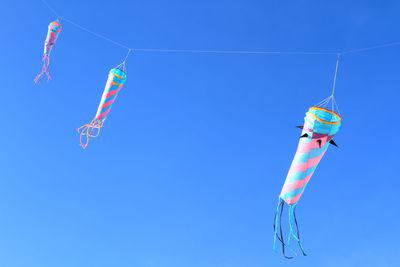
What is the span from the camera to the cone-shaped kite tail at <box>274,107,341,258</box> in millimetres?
5066

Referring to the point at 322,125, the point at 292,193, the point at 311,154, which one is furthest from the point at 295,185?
the point at 322,125

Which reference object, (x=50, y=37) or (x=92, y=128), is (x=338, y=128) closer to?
(x=92, y=128)

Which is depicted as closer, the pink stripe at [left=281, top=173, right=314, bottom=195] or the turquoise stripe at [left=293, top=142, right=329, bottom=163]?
the turquoise stripe at [left=293, top=142, right=329, bottom=163]

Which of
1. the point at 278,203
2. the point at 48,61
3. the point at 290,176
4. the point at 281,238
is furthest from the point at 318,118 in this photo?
the point at 48,61

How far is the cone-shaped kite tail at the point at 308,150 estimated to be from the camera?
5066 millimetres

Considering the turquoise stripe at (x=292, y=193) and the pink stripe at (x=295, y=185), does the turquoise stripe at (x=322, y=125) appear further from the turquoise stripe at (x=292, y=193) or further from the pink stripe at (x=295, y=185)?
the turquoise stripe at (x=292, y=193)

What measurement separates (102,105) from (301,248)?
572cm

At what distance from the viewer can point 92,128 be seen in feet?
26.7

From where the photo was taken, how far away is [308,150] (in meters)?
5.21

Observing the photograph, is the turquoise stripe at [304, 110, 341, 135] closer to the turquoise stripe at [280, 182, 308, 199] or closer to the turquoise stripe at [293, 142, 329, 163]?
the turquoise stripe at [293, 142, 329, 163]

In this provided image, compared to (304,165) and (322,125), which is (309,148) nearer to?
(304,165)

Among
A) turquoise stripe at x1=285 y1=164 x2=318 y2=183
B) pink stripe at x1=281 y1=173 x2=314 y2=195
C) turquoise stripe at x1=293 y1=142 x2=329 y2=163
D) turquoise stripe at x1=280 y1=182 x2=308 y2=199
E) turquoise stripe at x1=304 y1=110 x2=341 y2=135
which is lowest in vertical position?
turquoise stripe at x1=280 y1=182 x2=308 y2=199

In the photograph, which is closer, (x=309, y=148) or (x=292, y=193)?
(x=309, y=148)

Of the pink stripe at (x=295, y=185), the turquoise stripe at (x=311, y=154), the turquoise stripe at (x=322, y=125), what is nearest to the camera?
the turquoise stripe at (x=322, y=125)
